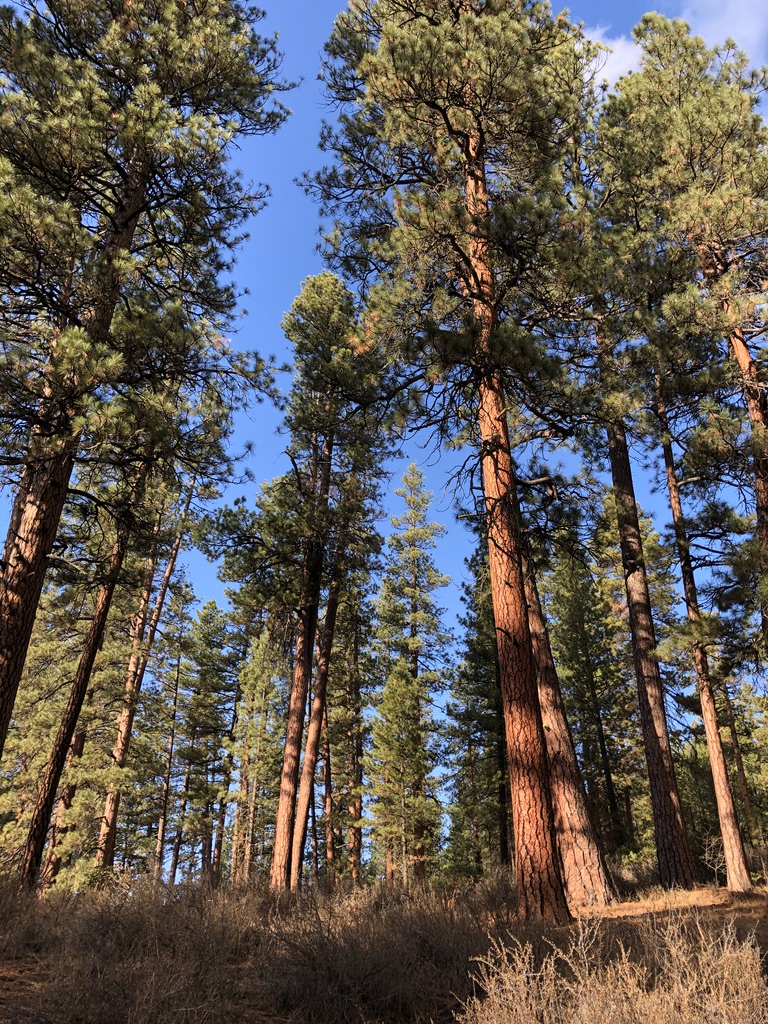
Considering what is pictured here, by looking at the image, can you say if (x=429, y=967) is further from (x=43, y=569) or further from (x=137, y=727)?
(x=137, y=727)

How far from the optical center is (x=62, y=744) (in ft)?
34.5

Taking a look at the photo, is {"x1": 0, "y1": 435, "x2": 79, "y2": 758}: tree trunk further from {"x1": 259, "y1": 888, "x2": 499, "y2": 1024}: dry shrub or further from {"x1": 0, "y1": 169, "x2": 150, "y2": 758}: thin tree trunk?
{"x1": 259, "y1": 888, "x2": 499, "y2": 1024}: dry shrub

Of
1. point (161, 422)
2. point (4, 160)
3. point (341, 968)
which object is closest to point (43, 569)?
point (161, 422)

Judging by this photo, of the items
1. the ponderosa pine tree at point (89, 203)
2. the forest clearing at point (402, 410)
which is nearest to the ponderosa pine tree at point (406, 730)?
the forest clearing at point (402, 410)

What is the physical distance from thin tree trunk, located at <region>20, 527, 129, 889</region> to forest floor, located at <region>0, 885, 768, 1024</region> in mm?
3672

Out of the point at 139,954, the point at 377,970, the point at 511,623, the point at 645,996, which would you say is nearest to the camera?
the point at 645,996

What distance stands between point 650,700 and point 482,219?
8.45m

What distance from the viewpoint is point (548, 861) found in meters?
5.76

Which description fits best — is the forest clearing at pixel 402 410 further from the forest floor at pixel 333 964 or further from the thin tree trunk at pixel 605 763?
the thin tree trunk at pixel 605 763

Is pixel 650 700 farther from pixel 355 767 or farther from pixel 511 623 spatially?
pixel 355 767

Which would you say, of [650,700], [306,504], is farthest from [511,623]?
[306,504]

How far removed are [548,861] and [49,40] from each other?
11.1 metres

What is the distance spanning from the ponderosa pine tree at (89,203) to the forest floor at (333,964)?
7.32ft

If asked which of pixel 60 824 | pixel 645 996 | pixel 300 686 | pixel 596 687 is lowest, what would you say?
pixel 645 996
